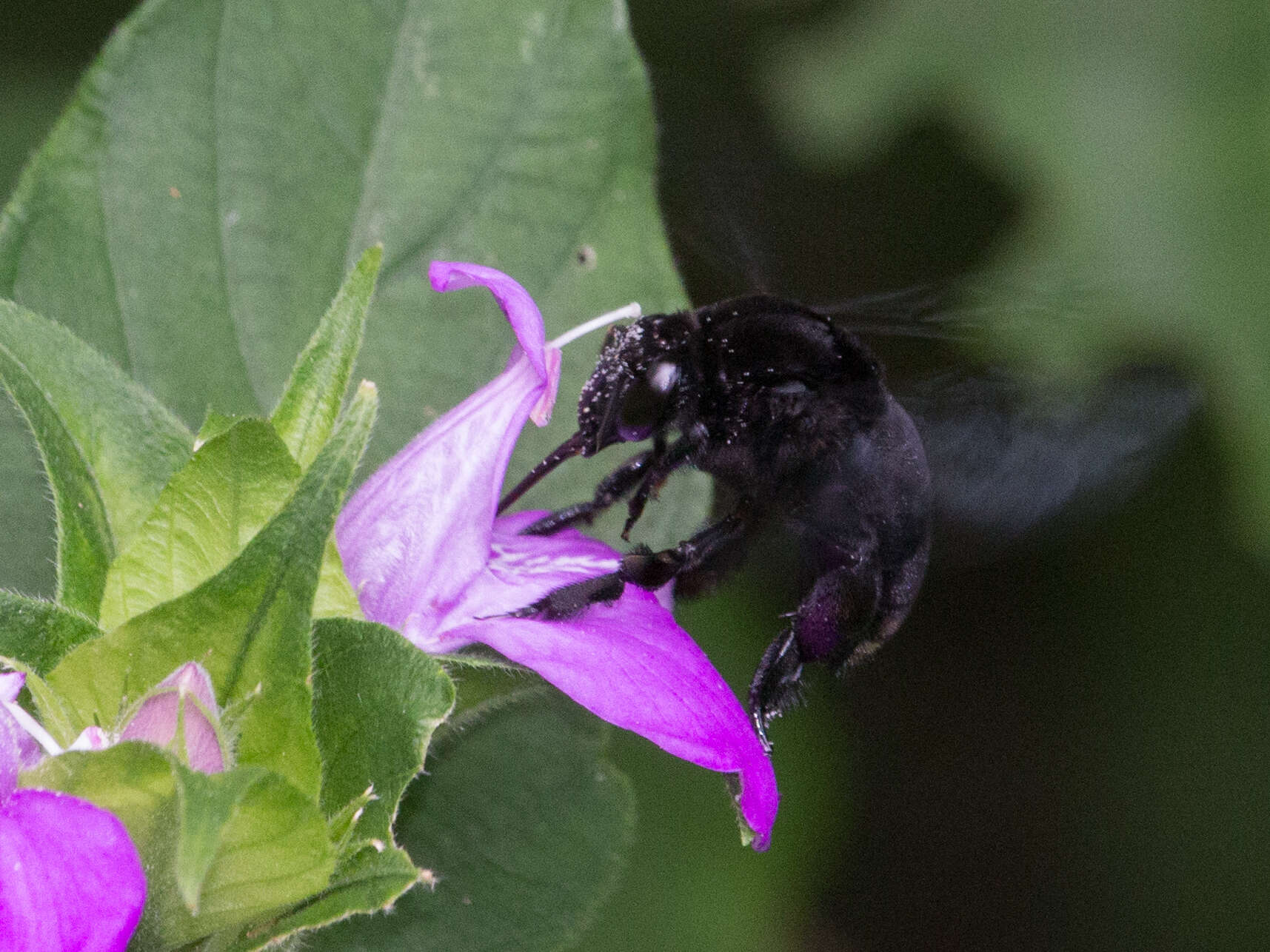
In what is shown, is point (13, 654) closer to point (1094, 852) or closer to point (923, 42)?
point (923, 42)

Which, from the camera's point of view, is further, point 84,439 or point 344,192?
point 344,192

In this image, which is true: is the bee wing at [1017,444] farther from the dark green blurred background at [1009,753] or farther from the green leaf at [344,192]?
the dark green blurred background at [1009,753]

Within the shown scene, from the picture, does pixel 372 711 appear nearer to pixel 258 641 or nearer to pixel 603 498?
pixel 258 641

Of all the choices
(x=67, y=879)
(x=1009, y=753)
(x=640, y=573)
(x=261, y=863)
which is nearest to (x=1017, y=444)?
(x=640, y=573)

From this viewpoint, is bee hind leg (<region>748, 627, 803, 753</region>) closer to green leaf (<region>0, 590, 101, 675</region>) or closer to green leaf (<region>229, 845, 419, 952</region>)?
green leaf (<region>229, 845, 419, 952</region>)

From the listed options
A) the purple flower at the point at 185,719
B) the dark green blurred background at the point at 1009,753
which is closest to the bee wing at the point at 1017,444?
the purple flower at the point at 185,719
